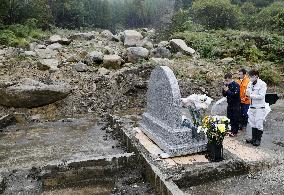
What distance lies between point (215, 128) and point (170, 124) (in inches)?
37.7

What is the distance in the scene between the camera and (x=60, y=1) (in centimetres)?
3391

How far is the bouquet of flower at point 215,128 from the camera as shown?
645cm

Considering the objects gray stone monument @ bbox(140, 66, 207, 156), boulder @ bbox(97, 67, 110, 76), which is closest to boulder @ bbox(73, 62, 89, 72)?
boulder @ bbox(97, 67, 110, 76)

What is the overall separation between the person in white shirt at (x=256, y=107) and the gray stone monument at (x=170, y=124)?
4.13 feet

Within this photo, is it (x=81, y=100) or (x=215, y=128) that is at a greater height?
(x=215, y=128)

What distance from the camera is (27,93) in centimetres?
1142

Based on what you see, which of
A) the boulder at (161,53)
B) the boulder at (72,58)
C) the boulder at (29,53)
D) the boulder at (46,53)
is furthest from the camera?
the boulder at (161,53)

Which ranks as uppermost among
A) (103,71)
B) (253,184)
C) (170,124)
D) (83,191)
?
(103,71)

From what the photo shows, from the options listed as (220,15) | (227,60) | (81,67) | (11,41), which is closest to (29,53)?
(11,41)

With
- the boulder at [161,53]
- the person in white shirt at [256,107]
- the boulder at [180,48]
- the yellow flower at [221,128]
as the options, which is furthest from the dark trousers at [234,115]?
the boulder at [180,48]

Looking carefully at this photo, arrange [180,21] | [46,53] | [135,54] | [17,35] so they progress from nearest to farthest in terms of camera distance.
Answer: [46,53]
[135,54]
[17,35]
[180,21]

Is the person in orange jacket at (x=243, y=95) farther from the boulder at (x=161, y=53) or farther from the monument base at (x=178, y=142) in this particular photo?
the boulder at (x=161, y=53)

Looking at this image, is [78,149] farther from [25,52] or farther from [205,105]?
[25,52]

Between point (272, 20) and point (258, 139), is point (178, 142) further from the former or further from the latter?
point (272, 20)
